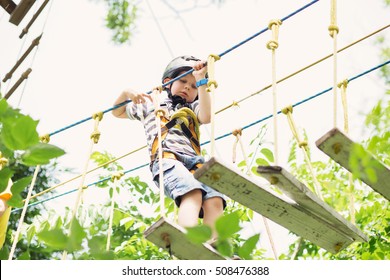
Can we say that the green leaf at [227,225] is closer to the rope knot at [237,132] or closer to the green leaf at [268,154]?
the rope knot at [237,132]

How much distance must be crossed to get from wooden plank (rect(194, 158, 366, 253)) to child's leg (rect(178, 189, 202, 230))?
0.54 meters

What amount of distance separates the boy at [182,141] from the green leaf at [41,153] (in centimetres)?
137

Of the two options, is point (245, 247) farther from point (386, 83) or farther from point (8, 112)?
point (386, 83)

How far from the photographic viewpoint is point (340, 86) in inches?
108

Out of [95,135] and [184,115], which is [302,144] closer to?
[184,115]

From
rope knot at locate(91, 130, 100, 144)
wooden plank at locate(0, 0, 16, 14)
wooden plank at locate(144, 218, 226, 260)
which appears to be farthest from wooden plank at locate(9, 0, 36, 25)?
wooden plank at locate(144, 218, 226, 260)

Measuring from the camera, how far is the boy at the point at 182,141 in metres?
2.59

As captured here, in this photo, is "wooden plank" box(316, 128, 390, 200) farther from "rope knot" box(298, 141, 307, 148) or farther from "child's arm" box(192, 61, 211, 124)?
"child's arm" box(192, 61, 211, 124)

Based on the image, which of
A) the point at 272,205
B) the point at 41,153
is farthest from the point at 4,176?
the point at 272,205

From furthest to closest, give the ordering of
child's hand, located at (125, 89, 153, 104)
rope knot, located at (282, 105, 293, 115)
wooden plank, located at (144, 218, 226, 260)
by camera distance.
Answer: child's hand, located at (125, 89, 153, 104) → rope knot, located at (282, 105, 293, 115) → wooden plank, located at (144, 218, 226, 260)

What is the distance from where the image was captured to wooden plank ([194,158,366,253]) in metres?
1.82

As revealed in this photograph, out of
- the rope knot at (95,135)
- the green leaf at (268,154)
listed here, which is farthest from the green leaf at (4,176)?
the green leaf at (268,154)

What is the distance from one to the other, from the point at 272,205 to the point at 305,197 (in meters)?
0.12

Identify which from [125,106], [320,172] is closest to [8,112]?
[125,106]
